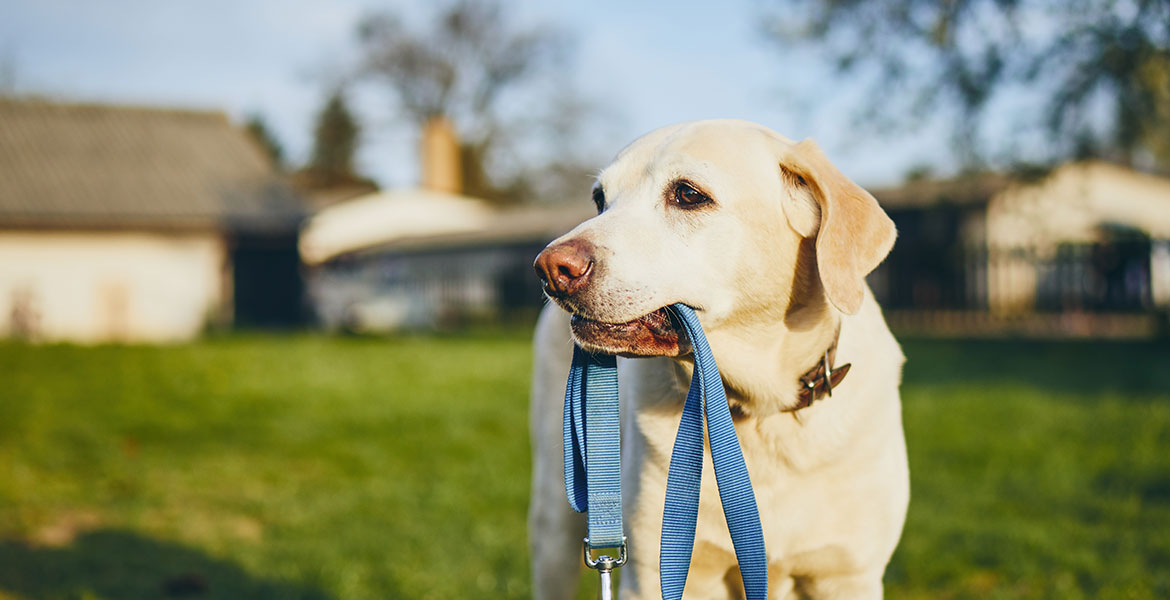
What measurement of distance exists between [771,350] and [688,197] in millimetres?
487

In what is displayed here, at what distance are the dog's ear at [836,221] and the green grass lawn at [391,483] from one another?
2339mm

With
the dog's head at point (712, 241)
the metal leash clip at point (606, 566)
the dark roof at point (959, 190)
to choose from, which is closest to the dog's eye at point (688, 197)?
the dog's head at point (712, 241)

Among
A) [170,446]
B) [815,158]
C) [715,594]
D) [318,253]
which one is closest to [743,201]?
[815,158]

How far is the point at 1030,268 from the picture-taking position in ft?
70.9

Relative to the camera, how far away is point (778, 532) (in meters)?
2.43

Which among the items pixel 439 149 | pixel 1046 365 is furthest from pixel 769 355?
pixel 439 149

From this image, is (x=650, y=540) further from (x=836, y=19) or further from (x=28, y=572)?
(x=836, y=19)

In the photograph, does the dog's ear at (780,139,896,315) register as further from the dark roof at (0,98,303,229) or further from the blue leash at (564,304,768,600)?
the dark roof at (0,98,303,229)

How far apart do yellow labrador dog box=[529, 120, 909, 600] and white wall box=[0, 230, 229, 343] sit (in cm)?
2375

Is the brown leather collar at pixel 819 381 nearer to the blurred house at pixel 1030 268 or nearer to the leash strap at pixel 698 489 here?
the leash strap at pixel 698 489

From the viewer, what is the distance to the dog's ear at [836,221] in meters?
2.35

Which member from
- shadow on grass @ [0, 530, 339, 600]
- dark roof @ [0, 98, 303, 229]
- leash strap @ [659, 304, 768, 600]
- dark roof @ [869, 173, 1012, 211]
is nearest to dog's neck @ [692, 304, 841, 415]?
leash strap @ [659, 304, 768, 600]

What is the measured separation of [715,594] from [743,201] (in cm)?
109

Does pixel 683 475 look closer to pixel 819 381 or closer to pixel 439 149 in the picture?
pixel 819 381
